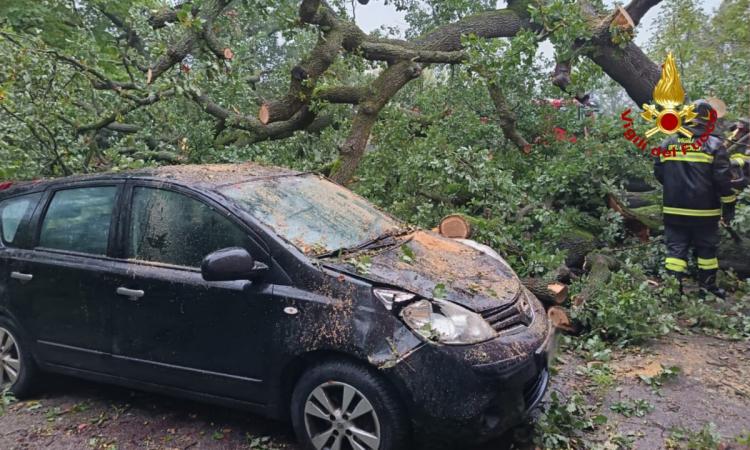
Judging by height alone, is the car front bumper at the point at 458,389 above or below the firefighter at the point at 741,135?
below

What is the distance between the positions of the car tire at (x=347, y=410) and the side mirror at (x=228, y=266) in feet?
2.11

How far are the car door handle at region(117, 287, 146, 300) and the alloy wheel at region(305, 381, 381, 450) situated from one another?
1275 mm

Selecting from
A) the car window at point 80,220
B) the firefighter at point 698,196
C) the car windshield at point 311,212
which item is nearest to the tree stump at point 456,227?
the car windshield at point 311,212

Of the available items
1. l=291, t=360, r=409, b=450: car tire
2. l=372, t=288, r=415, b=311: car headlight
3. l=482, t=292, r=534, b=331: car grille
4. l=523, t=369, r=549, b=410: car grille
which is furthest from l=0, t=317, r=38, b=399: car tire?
l=523, t=369, r=549, b=410: car grille

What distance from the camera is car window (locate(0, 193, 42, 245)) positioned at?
4121mm

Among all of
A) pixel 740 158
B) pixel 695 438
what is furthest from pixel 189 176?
pixel 740 158

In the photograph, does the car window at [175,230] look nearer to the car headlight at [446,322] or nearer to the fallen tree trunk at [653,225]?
the car headlight at [446,322]

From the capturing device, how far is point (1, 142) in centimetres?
552

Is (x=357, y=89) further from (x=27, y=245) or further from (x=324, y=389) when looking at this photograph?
(x=324, y=389)

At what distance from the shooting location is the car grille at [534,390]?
298 centimetres

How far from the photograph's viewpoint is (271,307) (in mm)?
3064

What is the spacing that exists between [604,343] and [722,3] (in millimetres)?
14921

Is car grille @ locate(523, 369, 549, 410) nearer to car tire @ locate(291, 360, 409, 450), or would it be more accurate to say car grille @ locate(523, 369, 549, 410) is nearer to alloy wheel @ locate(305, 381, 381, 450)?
car tire @ locate(291, 360, 409, 450)

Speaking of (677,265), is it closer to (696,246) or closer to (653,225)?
(696,246)
